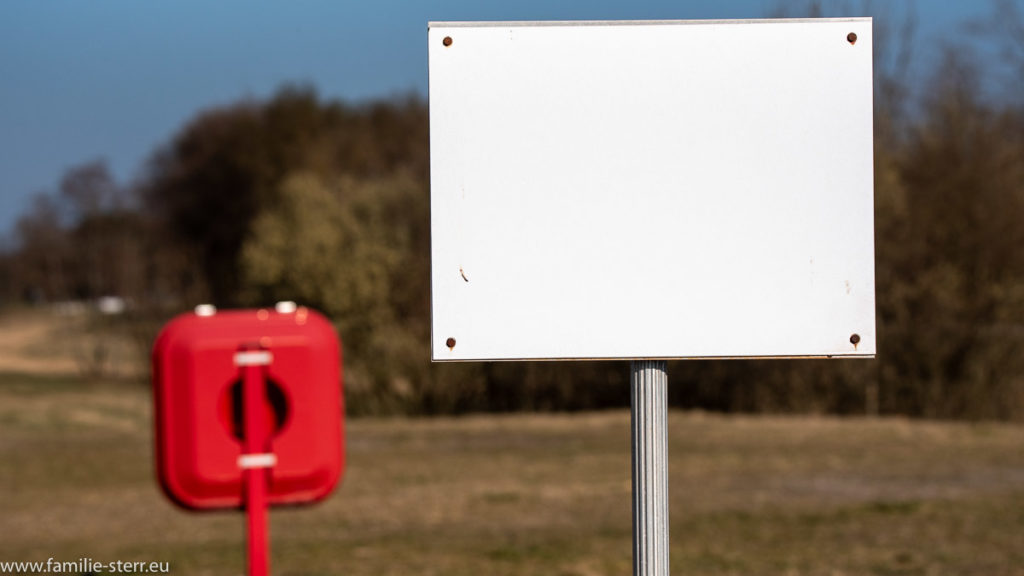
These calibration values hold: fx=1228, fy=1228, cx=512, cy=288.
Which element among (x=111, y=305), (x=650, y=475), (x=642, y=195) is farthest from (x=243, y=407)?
(x=111, y=305)

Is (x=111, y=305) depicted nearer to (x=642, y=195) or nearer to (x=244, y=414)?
(x=244, y=414)

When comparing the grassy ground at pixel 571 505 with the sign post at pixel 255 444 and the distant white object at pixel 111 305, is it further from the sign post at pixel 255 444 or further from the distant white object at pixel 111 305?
the distant white object at pixel 111 305

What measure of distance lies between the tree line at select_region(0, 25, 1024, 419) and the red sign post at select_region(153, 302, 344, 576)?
65.4 ft

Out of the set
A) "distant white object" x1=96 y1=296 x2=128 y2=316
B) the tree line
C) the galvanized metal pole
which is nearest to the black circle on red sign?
the galvanized metal pole

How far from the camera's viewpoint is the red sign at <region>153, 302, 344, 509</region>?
3359 millimetres

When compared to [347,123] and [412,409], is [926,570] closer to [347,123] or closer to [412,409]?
[412,409]

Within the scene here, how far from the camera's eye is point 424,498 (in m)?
12.2

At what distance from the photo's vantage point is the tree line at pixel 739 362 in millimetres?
22375

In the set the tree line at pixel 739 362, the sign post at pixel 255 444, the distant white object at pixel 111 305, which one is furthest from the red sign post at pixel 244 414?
the distant white object at pixel 111 305

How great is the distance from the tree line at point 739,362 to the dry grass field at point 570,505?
2540 millimetres

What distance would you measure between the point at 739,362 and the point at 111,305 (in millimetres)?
22232

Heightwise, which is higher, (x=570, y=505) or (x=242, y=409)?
(x=242, y=409)

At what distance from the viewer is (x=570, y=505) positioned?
37.4ft

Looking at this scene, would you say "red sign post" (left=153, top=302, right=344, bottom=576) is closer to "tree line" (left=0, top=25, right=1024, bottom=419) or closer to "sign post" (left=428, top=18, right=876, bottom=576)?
"sign post" (left=428, top=18, right=876, bottom=576)
